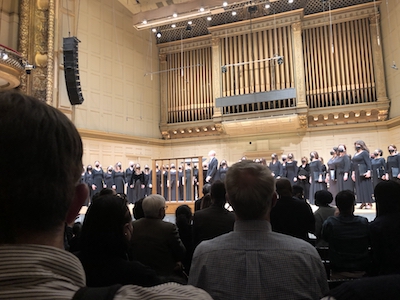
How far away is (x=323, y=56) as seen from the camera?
11586 millimetres

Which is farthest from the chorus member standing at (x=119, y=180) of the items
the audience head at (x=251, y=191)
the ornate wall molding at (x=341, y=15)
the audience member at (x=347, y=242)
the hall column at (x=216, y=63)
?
the audience head at (x=251, y=191)

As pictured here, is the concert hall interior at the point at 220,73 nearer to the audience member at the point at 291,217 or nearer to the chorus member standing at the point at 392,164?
the chorus member standing at the point at 392,164

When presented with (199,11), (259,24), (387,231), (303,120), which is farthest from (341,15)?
(387,231)

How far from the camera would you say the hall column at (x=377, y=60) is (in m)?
10.6

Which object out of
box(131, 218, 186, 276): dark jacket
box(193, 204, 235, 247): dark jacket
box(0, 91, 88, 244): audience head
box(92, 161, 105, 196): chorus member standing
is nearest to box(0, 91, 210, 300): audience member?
box(0, 91, 88, 244): audience head

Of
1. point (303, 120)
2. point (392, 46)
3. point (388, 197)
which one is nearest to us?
point (388, 197)

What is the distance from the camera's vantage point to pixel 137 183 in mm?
10391

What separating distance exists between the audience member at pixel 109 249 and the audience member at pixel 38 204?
916 millimetres

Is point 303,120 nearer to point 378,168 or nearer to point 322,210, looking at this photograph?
point 378,168

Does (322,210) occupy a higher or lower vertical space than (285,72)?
lower

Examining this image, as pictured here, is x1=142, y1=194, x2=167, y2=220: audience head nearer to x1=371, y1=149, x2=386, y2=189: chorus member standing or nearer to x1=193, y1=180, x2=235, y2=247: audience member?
x1=193, y1=180, x2=235, y2=247: audience member

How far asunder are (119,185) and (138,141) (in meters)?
2.91

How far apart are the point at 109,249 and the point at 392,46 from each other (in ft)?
37.9

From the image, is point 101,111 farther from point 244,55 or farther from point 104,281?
point 104,281
